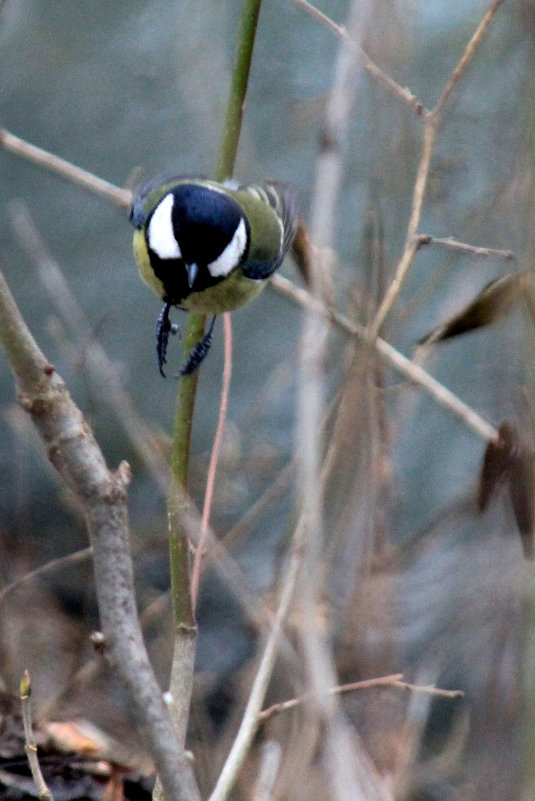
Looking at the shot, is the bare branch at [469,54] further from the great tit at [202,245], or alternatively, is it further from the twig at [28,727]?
the twig at [28,727]

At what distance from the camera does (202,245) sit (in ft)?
6.07

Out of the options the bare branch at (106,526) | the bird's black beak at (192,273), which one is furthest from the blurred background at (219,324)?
the bare branch at (106,526)

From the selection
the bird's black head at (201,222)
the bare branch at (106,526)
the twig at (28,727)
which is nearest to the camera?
the bare branch at (106,526)

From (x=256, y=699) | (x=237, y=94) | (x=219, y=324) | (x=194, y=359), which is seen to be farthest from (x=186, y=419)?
(x=219, y=324)

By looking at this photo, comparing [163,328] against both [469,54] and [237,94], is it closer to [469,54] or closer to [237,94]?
[237,94]

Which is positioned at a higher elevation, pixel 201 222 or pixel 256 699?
pixel 201 222

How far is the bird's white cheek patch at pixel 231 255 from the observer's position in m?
1.89

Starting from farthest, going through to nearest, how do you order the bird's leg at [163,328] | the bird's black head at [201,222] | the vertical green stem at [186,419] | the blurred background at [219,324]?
the blurred background at [219,324]
the bird's leg at [163,328]
the bird's black head at [201,222]
the vertical green stem at [186,419]

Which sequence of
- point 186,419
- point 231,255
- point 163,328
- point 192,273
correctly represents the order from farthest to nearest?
point 163,328, point 231,255, point 192,273, point 186,419

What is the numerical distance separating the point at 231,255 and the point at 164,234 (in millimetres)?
149

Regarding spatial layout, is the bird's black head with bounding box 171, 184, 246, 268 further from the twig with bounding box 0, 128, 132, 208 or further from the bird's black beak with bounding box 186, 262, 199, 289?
the twig with bounding box 0, 128, 132, 208

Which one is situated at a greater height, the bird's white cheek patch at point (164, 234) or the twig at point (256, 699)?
the bird's white cheek patch at point (164, 234)

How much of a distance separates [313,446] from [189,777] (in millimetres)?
352

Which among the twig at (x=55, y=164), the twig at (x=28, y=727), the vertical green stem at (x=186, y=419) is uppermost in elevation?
the twig at (x=55, y=164)
